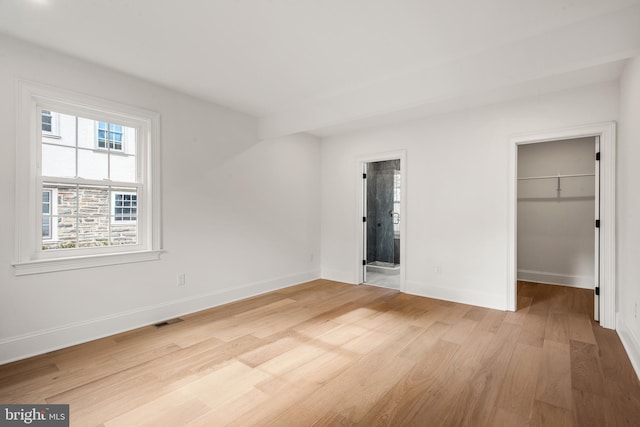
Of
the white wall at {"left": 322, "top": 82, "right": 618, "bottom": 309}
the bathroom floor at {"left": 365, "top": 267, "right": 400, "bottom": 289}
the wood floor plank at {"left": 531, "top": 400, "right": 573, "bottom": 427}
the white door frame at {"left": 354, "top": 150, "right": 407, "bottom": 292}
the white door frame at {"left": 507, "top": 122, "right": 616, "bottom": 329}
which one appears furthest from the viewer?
the bathroom floor at {"left": 365, "top": 267, "right": 400, "bottom": 289}

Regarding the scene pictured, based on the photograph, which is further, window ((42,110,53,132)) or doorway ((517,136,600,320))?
doorway ((517,136,600,320))

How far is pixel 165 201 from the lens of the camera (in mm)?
3455

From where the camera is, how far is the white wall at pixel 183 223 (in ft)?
8.27

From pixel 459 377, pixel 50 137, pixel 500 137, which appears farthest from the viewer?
pixel 500 137

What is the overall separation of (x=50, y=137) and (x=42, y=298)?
4.61ft

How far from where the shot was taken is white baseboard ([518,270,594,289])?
483 cm

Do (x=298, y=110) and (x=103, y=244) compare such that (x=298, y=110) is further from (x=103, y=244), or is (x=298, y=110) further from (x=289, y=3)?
(x=103, y=244)

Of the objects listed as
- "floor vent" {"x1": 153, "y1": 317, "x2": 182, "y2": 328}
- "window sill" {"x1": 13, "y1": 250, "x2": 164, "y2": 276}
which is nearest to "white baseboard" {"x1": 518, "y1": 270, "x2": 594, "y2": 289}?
"floor vent" {"x1": 153, "y1": 317, "x2": 182, "y2": 328}

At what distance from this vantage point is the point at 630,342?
2.60 meters

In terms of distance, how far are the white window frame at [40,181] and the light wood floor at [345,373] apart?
0.78 metres

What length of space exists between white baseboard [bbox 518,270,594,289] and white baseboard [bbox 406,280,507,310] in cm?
207

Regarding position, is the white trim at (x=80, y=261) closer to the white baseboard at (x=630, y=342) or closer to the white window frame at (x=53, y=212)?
the white window frame at (x=53, y=212)

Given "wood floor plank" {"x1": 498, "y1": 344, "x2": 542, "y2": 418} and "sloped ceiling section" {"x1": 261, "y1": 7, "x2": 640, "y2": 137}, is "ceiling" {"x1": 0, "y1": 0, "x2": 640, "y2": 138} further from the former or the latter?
"wood floor plank" {"x1": 498, "y1": 344, "x2": 542, "y2": 418}

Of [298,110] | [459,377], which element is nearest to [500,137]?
[298,110]
